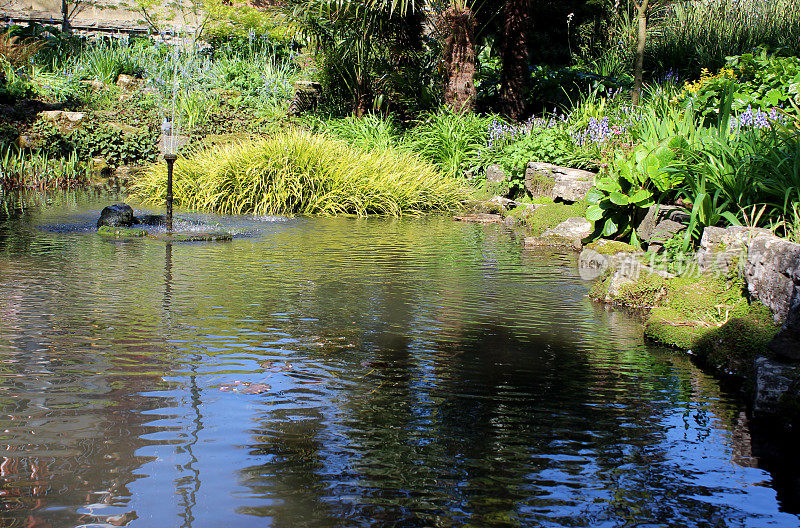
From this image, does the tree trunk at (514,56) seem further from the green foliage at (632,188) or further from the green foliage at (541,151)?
the green foliage at (632,188)

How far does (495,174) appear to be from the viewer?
1388 centimetres

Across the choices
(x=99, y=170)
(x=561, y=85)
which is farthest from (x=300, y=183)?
(x=561, y=85)

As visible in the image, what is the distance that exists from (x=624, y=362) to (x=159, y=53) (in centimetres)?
1910

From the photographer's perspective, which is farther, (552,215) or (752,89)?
(752,89)

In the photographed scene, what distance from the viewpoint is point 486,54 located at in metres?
20.7

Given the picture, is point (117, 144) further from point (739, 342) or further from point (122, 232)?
point (739, 342)

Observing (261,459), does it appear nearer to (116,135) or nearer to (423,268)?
(423,268)

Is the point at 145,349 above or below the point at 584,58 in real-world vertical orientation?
below

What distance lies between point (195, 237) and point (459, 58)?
8.12 metres

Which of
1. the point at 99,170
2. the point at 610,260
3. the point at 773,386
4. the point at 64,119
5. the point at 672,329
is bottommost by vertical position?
the point at 773,386

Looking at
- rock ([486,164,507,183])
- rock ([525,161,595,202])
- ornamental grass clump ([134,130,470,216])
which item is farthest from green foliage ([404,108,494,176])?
rock ([525,161,595,202])

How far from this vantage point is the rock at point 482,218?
479 inches

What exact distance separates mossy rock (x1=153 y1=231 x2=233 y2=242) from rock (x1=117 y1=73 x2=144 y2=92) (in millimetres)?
11623

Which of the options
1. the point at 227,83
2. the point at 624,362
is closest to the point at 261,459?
the point at 624,362
